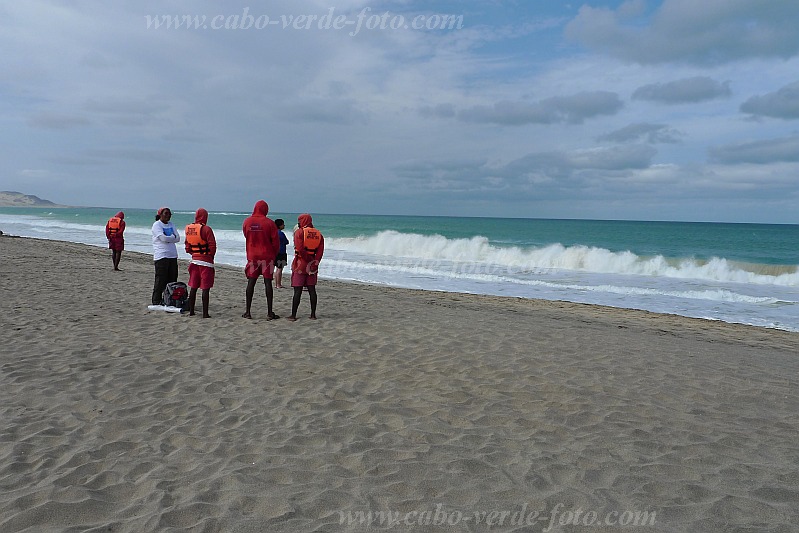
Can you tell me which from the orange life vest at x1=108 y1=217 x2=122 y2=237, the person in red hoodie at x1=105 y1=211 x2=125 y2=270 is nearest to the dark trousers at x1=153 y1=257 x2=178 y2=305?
the person in red hoodie at x1=105 y1=211 x2=125 y2=270

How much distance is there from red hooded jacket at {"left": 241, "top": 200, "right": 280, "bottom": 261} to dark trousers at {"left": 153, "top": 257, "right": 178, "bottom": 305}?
167 cm

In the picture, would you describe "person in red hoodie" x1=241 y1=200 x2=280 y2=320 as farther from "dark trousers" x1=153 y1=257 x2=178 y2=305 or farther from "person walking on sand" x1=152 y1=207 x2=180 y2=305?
"dark trousers" x1=153 y1=257 x2=178 y2=305

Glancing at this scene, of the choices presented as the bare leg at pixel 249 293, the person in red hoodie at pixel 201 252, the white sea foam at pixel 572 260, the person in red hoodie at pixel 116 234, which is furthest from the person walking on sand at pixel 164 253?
the white sea foam at pixel 572 260

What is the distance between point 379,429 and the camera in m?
4.36

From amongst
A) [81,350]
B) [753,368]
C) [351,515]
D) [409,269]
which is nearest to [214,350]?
[81,350]

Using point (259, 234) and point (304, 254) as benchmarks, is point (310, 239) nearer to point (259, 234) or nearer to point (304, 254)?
point (304, 254)

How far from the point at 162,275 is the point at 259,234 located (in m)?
2.10

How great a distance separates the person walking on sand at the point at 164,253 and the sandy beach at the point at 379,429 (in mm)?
977

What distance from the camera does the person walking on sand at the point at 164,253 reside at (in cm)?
892

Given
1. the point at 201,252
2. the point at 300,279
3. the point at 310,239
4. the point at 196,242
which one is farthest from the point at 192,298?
the point at 310,239

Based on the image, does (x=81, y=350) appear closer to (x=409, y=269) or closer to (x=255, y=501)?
(x=255, y=501)

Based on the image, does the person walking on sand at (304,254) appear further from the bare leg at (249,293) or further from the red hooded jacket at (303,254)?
the bare leg at (249,293)

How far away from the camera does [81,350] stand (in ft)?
20.6

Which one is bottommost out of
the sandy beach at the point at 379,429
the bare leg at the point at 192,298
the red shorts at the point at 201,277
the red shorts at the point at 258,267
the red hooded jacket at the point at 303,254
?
the sandy beach at the point at 379,429
